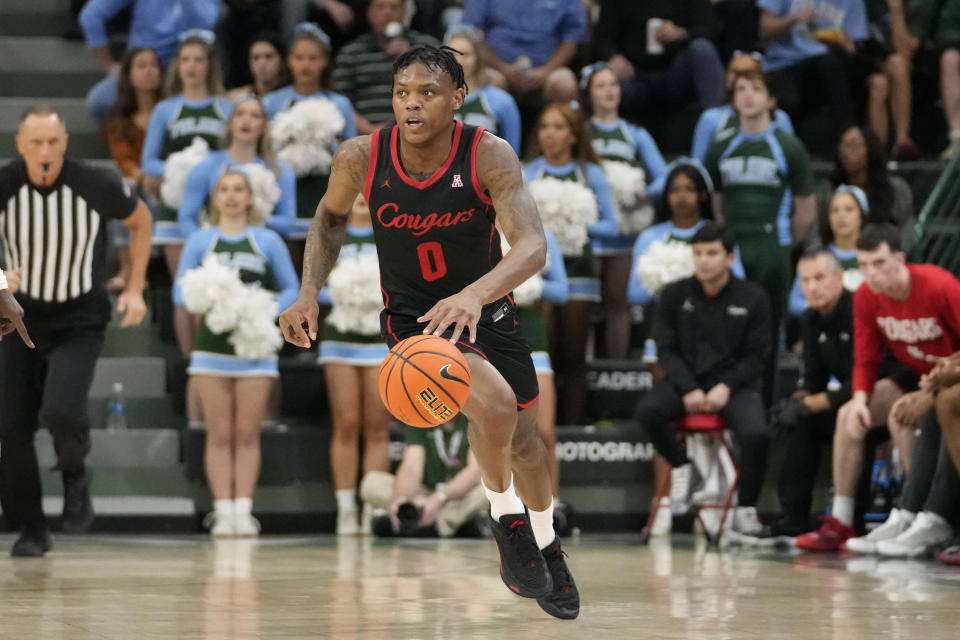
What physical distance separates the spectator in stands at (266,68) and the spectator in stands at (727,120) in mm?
2942

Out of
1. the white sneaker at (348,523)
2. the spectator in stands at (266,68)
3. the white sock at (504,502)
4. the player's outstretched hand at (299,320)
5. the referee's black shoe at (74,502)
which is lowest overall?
the white sneaker at (348,523)

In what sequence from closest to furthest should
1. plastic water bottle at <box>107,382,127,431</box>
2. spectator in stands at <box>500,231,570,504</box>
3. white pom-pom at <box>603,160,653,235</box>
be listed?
1. spectator in stands at <box>500,231,570,504</box>
2. plastic water bottle at <box>107,382,127,431</box>
3. white pom-pom at <box>603,160,653,235</box>

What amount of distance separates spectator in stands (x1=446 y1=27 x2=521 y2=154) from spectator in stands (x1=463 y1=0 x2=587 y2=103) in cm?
90

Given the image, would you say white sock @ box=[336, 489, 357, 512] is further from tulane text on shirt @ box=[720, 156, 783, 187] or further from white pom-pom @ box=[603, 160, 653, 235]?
tulane text on shirt @ box=[720, 156, 783, 187]

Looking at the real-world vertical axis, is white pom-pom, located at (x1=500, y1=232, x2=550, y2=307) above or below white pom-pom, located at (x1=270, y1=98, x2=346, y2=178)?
below

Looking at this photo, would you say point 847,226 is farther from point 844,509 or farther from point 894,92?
point 894,92

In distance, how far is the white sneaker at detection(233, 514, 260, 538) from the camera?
8648 millimetres

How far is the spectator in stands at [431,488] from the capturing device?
8.55 m

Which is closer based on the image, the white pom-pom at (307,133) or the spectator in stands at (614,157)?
the white pom-pom at (307,133)

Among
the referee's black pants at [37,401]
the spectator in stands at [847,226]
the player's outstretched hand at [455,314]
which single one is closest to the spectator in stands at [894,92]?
the spectator in stands at [847,226]

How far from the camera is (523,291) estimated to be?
8.55 m

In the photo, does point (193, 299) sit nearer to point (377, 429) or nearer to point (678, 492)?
point (377, 429)

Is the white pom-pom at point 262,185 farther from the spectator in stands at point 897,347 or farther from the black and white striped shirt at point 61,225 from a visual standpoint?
the spectator in stands at point 897,347

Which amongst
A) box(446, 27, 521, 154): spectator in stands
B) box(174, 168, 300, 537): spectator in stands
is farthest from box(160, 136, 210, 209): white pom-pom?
box(446, 27, 521, 154): spectator in stands
